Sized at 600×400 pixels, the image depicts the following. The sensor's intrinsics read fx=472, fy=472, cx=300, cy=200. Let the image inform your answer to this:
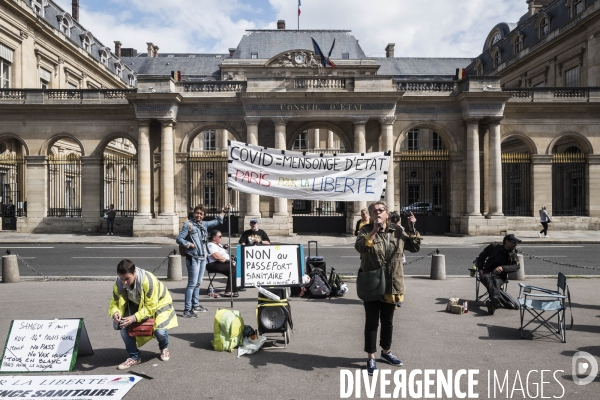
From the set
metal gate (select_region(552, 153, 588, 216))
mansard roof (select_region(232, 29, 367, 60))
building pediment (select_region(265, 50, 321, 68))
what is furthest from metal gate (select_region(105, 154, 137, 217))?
metal gate (select_region(552, 153, 588, 216))

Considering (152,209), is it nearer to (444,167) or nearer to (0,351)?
(444,167)

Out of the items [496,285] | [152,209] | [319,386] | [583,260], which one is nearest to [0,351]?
[319,386]

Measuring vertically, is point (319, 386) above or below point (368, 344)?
below

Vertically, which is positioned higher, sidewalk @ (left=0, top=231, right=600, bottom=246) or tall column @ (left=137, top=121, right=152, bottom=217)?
tall column @ (left=137, top=121, right=152, bottom=217)

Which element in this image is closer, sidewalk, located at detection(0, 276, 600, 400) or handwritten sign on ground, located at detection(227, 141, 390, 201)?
sidewalk, located at detection(0, 276, 600, 400)

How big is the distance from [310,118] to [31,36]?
24.1 m

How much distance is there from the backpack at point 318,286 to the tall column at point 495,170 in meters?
18.7

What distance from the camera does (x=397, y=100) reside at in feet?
82.9

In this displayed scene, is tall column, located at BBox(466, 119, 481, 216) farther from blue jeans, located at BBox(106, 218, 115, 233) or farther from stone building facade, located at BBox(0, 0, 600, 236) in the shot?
blue jeans, located at BBox(106, 218, 115, 233)

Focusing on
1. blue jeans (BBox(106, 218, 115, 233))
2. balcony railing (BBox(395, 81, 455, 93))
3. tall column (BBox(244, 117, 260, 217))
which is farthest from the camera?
balcony railing (BBox(395, 81, 455, 93))

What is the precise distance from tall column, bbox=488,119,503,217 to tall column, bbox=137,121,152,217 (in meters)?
18.6

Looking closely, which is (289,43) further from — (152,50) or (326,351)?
(326,351)

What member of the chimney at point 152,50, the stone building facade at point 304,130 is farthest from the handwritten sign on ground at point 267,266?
the chimney at point 152,50

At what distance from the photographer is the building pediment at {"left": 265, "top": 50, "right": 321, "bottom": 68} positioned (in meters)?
49.7
